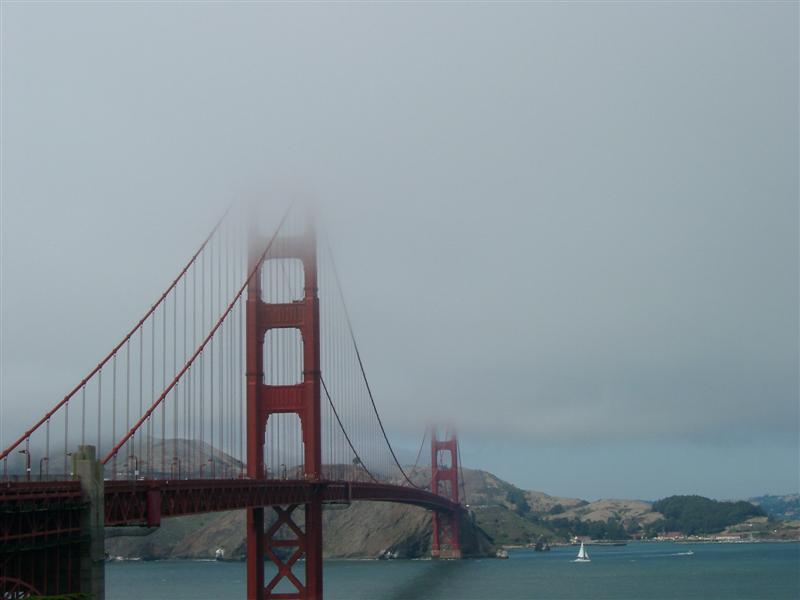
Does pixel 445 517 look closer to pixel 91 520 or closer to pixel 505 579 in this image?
pixel 505 579

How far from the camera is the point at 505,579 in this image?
10956 cm

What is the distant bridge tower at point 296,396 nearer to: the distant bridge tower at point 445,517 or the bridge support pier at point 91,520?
the bridge support pier at point 91,520

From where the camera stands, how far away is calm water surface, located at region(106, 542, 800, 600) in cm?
9131

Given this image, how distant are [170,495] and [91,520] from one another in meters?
7.72

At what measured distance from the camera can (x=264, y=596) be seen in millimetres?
50375

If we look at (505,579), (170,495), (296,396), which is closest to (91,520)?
(170,495)

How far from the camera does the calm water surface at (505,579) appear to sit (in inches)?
3595

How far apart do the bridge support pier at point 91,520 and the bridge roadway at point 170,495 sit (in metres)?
0.34

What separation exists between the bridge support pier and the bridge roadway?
0.34 m

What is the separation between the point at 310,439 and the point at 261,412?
2.52m

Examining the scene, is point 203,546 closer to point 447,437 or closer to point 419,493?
point 447,437

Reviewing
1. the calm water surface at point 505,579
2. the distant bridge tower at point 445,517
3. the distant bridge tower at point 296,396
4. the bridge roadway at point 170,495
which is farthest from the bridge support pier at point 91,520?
the distant bridge tower at point 445,517

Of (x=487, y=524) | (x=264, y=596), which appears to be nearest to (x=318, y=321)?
(x=264, y=596)

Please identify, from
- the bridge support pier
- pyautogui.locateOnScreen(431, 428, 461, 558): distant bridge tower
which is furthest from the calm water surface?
the bridge support pier
